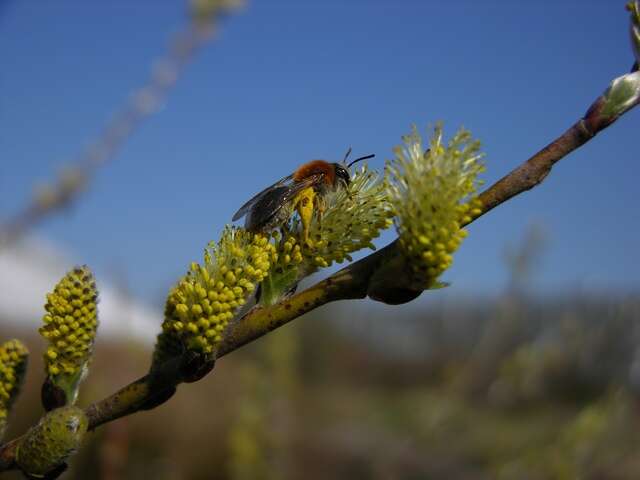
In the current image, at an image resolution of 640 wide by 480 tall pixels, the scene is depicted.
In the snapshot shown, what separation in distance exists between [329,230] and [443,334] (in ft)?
63.9

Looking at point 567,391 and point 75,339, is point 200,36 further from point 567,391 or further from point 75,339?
point 567,391

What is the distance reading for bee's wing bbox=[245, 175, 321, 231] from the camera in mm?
1065

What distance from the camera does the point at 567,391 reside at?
16203 mm

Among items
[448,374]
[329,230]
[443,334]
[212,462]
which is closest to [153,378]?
[329,230]

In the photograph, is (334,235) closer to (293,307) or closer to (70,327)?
(293,307)

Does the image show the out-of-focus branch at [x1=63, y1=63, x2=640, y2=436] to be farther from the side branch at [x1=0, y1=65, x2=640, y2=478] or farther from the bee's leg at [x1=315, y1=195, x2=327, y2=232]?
the bee's leg at [x1=315, y1=195, x2=327, y2=232]

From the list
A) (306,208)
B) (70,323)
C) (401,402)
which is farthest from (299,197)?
(401,402)

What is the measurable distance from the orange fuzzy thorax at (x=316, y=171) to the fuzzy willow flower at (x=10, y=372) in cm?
56

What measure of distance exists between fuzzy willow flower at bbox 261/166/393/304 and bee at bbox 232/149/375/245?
0.6 inches

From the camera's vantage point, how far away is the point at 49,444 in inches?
34.6

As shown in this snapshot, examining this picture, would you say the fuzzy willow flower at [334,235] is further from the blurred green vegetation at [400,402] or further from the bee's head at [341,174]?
the blurred green vegetation at [400,402]

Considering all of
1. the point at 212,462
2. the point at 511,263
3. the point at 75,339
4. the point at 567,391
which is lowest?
the point at 567,391

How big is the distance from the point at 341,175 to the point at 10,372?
25.7 inches

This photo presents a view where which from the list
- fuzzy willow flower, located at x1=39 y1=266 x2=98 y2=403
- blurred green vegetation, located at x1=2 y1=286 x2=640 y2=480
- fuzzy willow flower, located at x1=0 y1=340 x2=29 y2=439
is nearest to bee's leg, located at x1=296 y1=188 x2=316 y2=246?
fuzzy willow flower, located at x1=39 y1=266 x2=98 y2=403
